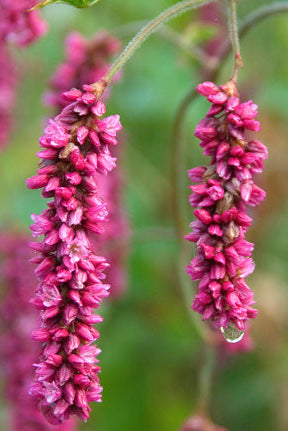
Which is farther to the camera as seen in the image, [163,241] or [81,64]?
[163,241]

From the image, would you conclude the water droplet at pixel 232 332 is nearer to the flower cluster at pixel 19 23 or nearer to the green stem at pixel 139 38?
the green stem at pixel 139 38

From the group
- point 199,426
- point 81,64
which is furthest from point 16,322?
point 81,64

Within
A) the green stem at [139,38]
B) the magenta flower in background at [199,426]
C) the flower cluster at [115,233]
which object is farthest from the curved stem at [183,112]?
the magenta flower in background at [199,426]

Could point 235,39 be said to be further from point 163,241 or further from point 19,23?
point 163,241

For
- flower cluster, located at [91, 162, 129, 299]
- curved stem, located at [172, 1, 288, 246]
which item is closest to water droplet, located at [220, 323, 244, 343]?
curved stem, located at [172, 1, 288, 246]

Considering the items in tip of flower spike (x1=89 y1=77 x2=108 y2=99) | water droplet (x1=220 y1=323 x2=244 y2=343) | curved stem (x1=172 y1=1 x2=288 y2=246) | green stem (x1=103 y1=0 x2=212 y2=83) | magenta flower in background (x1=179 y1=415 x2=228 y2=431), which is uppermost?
curved stem (x1=172 y1=1 x2=288 y2=246)

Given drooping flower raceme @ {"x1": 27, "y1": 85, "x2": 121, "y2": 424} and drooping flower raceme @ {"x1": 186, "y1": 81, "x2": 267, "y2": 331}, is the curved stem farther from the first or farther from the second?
drooping flower raceme @ {"x1": 27, "y1": 85, "x2": 121, "y2": 424}
